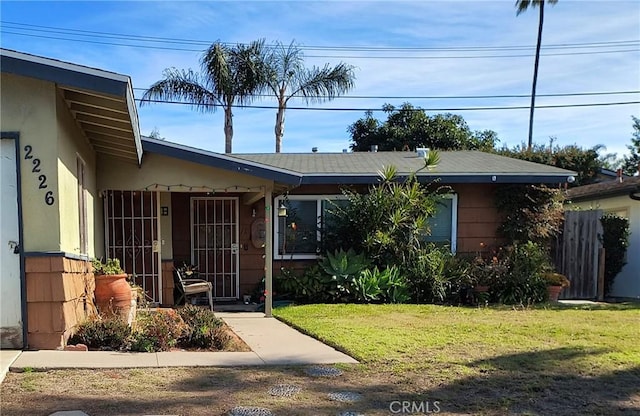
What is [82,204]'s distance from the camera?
7328 millimetres

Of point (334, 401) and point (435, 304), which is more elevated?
point (334, 401)

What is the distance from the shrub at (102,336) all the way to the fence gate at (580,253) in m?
9.97

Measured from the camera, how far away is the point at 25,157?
559 centimetres

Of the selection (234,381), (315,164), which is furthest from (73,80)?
(315,164)

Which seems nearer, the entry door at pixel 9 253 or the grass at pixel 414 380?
the grass at pixel 414 380

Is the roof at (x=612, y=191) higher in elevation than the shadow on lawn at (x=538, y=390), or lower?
higher

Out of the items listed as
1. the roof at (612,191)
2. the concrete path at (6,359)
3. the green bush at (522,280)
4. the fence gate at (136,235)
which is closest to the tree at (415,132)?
the roof at (612,191)

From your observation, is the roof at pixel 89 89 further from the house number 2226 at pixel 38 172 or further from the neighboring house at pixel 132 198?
the house number 2226 at pixel 38 172

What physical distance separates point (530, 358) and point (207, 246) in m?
7.62

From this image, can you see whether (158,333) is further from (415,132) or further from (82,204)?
(415,132)

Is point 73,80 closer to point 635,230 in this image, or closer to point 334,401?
point 334,401

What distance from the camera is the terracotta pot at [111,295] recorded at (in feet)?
24.1

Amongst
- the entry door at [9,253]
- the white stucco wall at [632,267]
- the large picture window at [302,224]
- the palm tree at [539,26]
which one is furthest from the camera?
the palm tree at [539,26]

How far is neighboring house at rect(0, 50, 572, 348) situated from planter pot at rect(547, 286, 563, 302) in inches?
62.7
